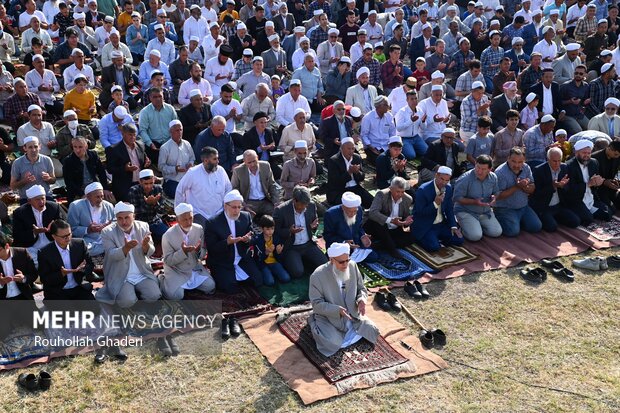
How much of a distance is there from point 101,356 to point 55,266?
1108 mm

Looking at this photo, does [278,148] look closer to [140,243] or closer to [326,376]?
[140,243]

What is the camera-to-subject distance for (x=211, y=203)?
948 cm

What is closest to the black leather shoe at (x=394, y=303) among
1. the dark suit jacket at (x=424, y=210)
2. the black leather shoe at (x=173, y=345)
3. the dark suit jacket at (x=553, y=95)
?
the dark suit jacket at (x=424, y=210)

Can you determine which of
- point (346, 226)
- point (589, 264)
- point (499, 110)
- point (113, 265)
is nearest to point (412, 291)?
point (346, 226)

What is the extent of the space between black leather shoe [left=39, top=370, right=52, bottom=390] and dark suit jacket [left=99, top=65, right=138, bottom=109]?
23.6ft

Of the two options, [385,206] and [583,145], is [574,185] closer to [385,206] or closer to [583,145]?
[583,145]

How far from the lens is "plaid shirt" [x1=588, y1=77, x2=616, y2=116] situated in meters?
13.5

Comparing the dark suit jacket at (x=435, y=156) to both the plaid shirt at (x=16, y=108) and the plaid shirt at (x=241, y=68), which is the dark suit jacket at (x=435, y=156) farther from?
the plaid shirt at (x=16, y=108)

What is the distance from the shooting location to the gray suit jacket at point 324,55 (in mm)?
15195

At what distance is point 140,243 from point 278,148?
3859 mm

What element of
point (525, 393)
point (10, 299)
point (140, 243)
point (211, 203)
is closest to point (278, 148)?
point (211, 203)

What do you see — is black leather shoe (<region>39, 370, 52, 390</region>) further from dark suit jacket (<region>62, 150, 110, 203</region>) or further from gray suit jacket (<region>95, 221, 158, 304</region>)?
dark suit jacket (<region>62, 150, 110, 203</region>)

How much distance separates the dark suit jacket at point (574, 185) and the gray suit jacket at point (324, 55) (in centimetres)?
612

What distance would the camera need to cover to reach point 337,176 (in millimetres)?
10414
